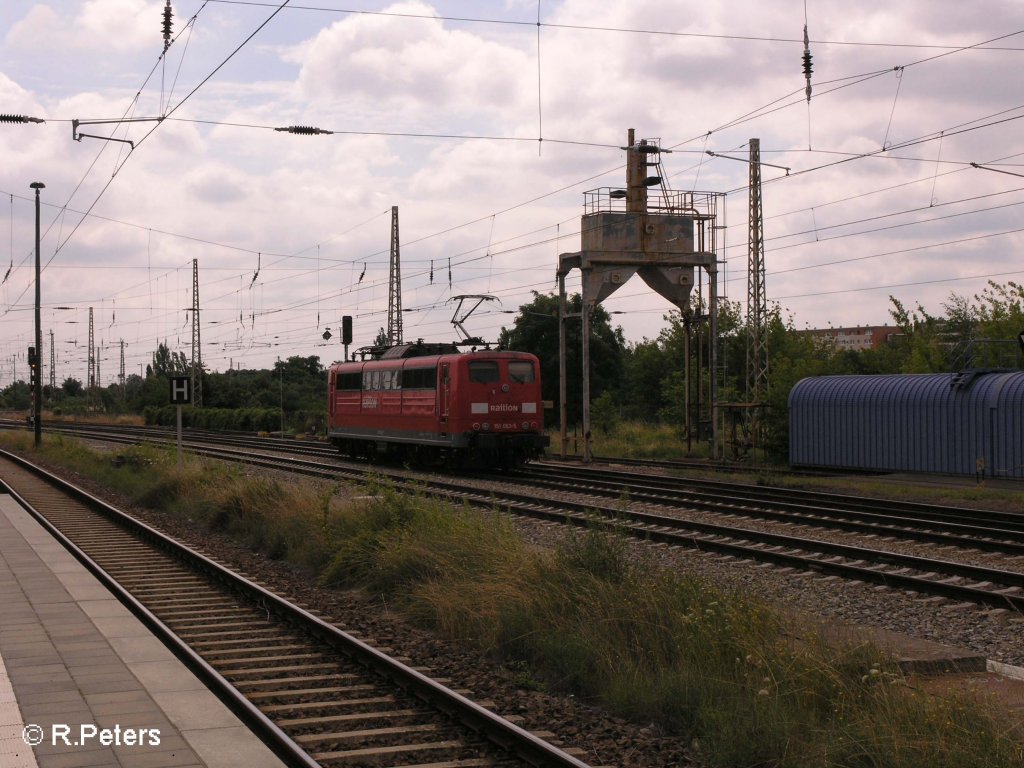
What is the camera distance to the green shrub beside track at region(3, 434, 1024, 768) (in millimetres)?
6082

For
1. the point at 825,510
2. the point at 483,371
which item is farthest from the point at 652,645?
the point at 483,371

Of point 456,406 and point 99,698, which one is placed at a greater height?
point 456,406

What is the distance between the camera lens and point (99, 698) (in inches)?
299

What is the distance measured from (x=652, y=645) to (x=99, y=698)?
404cm

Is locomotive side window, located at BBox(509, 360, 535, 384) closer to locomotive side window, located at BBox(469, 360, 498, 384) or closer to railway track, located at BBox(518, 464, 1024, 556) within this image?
locomotive side window, located at BBox(469, 360, 498, 384)

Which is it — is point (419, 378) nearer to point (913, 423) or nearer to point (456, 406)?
point (456, 406)

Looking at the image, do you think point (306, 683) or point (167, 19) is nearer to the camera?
point (306, 683)

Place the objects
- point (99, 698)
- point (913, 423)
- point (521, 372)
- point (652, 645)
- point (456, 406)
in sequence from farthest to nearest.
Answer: point (521, 372)
point (456, 406)
point (913, 423)
point (652, 645)
point (99, 698)

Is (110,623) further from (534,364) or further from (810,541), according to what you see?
(534,364)

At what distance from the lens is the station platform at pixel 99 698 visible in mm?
6348

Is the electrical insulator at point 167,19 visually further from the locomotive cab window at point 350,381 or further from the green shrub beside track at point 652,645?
the locomotive cab window at point 350,381

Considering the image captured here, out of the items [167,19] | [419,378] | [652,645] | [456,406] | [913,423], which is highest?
[167,19]

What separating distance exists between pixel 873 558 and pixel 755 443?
18.8 metres

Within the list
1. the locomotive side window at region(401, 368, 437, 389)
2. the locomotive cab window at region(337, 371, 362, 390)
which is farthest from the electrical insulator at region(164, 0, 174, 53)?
the locomotive cab window at region(337, 371, 362, 390)
